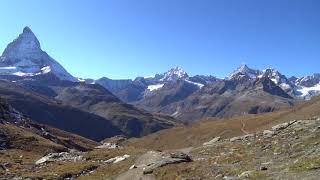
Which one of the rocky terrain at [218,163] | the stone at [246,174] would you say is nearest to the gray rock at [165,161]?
the rocky terrain at [218,163]

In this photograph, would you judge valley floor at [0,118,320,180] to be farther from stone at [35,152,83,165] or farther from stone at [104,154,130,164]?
stone at [35,152,83,165]

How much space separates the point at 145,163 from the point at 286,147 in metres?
16.1

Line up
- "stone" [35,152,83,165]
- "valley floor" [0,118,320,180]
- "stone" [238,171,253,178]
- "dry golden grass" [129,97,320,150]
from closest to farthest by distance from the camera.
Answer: "stone" [238,171,253,178]
"valley floor" [0,118,320,180]
"stone" [35,152,83,165]
"dry golden grass" [129,97,320,150]

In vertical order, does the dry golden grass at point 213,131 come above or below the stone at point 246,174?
above

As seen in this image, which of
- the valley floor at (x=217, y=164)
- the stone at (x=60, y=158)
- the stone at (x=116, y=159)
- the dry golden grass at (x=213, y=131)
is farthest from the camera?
the dry golden grass at (x=213, y=131)

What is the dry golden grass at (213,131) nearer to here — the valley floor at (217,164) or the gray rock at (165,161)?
the valley floor at (217,164)

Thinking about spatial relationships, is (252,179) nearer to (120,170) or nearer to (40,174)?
(120,170)

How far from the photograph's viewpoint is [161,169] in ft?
160

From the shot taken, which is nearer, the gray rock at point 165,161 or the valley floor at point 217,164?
the valley floor at point 217,164

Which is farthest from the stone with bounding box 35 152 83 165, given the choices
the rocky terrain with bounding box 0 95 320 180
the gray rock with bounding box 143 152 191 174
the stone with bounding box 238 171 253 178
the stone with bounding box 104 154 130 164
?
the stone with bounding box 238 171 253 178

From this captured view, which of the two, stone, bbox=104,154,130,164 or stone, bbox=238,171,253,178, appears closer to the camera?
stone, bbox=238,171,253,178

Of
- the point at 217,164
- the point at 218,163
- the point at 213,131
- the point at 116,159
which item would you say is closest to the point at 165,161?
the point at 218,163

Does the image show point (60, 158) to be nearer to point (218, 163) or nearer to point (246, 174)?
point (218, 163)

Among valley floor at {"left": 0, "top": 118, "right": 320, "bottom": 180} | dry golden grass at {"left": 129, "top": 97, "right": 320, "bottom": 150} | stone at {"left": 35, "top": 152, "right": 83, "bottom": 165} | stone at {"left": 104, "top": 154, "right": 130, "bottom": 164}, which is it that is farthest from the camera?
dry golden grass at {"left": 129, "top": 97, "right": 320, "bottom": 150}
